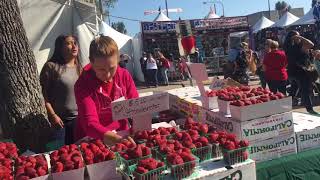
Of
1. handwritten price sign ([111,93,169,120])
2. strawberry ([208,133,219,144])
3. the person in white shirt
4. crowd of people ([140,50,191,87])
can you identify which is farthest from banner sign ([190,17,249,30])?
strawberry ([208,133,219,144])

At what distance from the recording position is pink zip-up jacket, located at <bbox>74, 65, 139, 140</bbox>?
2.53 meters

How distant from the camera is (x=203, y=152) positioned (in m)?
2.19

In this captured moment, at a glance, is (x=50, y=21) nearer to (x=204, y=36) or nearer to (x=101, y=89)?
(x=101, y=89)

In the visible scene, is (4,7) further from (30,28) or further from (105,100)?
(30,28)

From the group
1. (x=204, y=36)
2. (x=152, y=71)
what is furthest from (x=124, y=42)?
(x=204, y=36)

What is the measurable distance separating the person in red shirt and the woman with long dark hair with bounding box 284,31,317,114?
0.42ft

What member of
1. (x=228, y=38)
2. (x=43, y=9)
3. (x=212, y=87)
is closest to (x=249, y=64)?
(x=43, y=9)

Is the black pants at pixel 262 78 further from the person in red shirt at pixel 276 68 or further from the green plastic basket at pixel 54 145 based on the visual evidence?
the green plastic basket at pixel 54 145

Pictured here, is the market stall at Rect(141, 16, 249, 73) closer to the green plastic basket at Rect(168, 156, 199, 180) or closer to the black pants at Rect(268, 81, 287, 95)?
the black pants at Rect(268, 81, 287, 95)

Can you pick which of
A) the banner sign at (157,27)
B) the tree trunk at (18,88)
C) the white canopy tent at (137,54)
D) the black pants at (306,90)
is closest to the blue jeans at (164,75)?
the white canopy tent at (137,54)

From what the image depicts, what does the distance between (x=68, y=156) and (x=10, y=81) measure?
1867mm

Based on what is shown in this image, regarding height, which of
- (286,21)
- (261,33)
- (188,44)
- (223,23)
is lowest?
(188,44)

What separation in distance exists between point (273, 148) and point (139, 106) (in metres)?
→ 0.89

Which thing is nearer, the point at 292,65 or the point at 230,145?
the point at 230,145
